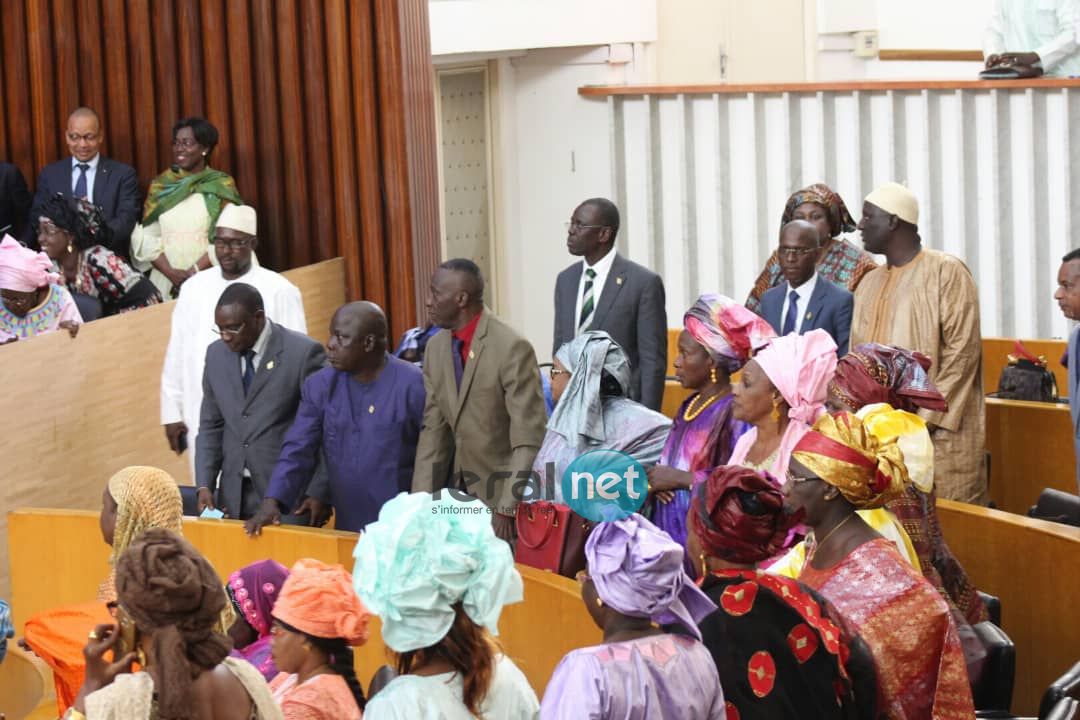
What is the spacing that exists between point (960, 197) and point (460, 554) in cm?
866

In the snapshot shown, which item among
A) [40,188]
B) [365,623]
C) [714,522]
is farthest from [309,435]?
[40,188]

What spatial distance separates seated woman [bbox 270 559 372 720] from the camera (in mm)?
4332

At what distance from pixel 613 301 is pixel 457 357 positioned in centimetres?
145

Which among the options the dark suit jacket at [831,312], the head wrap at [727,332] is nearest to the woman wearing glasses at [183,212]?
the dark suit jacket at [831,312]

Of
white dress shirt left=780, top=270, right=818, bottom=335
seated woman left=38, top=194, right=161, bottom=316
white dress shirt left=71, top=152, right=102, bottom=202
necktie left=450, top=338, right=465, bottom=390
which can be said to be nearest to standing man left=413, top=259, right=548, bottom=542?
necktie left=450, top=338, right=465, bottom=390

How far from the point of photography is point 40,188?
10070mm

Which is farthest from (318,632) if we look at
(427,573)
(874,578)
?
(874,578)

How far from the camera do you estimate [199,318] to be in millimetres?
8414

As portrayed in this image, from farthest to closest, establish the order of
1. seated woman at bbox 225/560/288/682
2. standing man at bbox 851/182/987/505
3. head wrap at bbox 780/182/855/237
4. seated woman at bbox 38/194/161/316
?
seated woman at bbox 38/194/161/316 < head wrap at bbox 780/182/855/237 < standing man at bbox 851/182/987/505 < seated woman at bbox 225/560/288/682

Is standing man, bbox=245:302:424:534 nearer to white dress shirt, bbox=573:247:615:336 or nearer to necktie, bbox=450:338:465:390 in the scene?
necktie, bbox=450:338:465:390

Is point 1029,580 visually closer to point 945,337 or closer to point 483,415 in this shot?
point 945,337

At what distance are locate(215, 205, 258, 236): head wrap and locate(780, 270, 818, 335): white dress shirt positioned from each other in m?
2.69

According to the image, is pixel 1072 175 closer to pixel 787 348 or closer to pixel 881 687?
pixel 787 348

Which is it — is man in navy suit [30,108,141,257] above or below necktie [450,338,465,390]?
above
